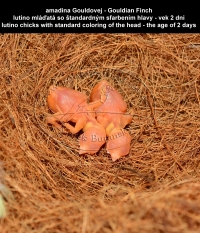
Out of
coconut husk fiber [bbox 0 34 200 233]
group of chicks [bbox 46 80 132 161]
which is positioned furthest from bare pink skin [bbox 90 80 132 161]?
coconut husk fiber [bbox 0 34 200 233]

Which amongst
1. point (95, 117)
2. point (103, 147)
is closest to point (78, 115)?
point (95, 117)

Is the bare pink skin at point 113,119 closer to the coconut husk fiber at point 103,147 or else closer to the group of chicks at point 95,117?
the group of chicks at point 95,117

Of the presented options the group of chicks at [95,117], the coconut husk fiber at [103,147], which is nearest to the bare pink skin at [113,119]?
the group of chicks at [95,117]

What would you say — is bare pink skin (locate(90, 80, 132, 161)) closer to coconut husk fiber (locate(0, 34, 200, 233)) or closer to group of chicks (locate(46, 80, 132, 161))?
group of chicks (locate(46, 80, 132, 161))

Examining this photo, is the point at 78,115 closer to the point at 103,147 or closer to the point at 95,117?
the point at 95,117

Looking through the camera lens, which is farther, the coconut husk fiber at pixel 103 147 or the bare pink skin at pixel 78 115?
the bare pink skin at pixel 78 115
